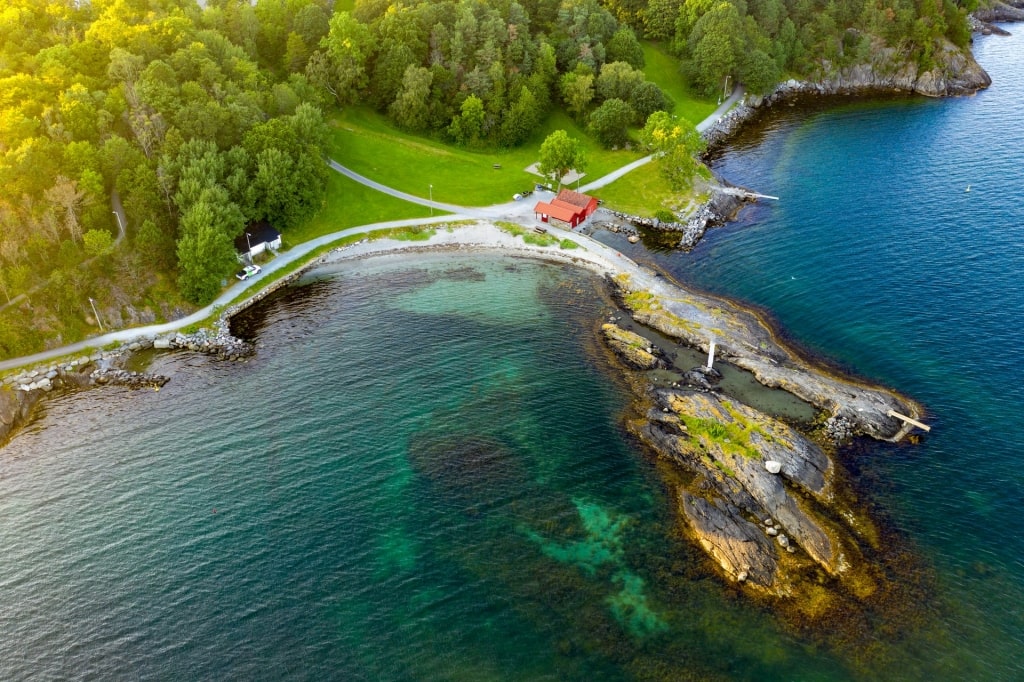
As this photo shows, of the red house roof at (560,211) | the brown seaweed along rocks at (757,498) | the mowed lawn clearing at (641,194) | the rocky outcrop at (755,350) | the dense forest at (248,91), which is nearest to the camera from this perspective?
the brown seaweed along rocks at (757,498)

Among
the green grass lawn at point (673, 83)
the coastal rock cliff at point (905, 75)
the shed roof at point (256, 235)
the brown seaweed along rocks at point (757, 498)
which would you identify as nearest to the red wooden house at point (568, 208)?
the brown seaweed along rocks at point (757, 498)

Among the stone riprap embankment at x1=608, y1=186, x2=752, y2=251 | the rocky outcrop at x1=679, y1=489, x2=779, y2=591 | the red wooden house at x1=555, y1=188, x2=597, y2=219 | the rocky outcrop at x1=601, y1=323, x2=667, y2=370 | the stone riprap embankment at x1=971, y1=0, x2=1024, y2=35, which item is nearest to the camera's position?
the rocky outcrop at x1=679, y1=489, x2=779, y2=591

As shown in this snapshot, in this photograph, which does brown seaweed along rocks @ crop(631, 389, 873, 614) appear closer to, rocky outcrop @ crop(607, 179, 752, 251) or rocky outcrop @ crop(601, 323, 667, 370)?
rocky outcrop @ crop(601, 323, 667, 370)

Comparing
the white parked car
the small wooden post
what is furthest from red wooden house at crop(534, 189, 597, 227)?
the small wooden post

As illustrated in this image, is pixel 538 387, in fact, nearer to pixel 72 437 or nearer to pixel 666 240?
pixel 666 240

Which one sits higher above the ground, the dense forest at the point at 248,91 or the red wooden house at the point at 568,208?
the dense forest at the point at 248,91

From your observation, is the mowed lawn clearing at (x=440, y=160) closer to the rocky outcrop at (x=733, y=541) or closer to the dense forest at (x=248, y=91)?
the dense forest at (x=248, y=91)
